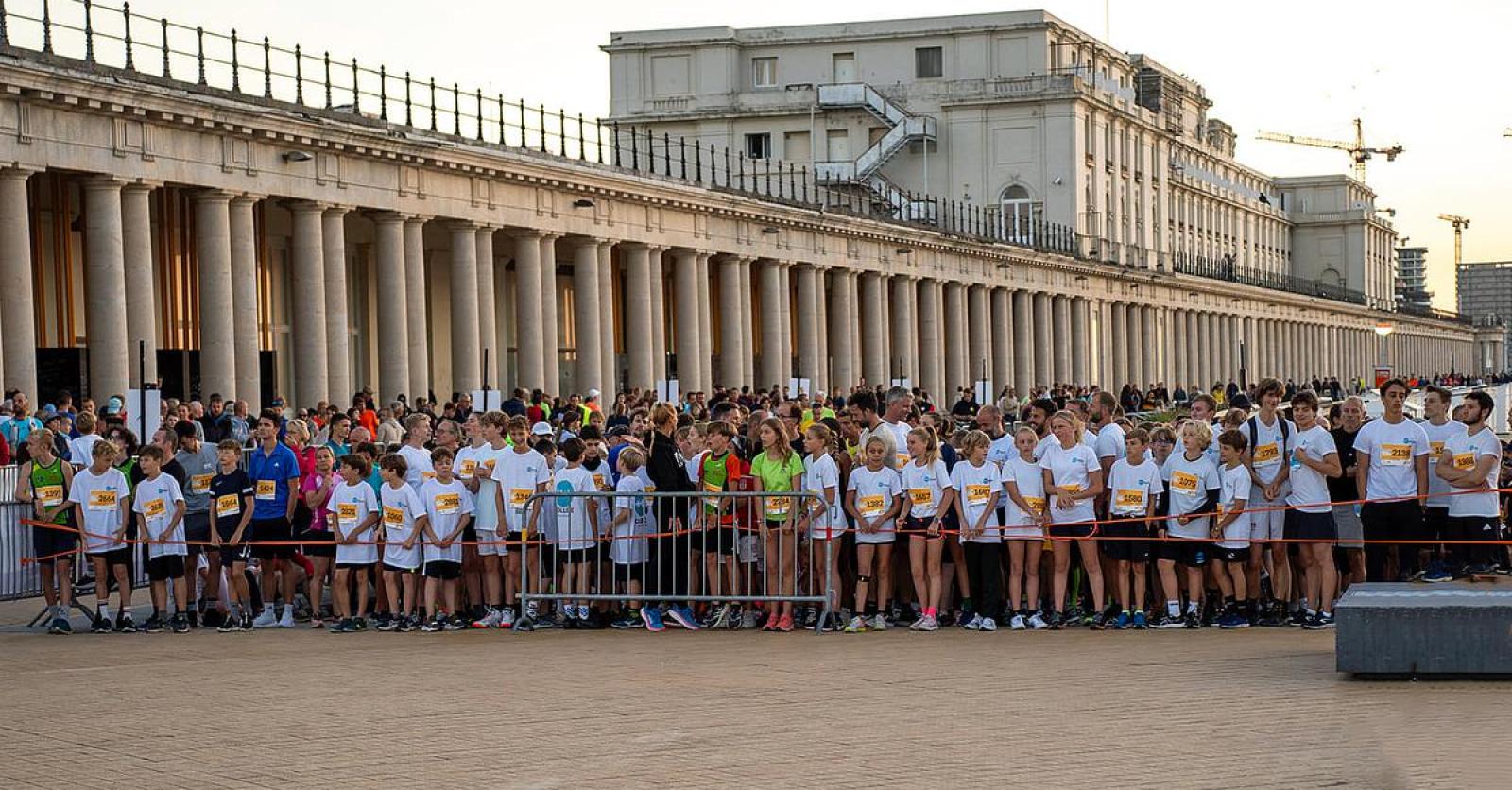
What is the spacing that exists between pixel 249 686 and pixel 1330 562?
9.31 meters

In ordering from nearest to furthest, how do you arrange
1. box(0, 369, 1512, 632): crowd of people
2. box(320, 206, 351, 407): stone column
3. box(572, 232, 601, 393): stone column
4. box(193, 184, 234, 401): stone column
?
box(0, 369, 1512, 632): crowd of people
box(193, 184, 234, 401): stone column
box(320, 206, 351, 407): stone column
box(572, 232, 601, 393): stone column

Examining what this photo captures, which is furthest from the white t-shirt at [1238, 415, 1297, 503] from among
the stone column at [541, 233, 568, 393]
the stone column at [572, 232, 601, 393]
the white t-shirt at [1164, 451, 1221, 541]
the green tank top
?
the stone column at [572, 232, 601, 393]

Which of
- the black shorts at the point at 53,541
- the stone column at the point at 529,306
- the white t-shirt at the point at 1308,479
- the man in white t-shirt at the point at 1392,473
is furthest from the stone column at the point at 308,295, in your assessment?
the man in white t-shirt at the point at 1392,473

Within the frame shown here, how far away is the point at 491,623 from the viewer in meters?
19.4

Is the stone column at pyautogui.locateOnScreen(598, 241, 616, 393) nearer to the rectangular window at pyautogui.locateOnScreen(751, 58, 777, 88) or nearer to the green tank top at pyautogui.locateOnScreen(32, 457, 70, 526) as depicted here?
the green tank top at pyautogui.locateOnScreen(32, 457, 70, 526)

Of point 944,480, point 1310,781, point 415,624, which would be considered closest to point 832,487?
point 944,480

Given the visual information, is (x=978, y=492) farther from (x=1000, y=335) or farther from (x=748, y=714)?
(x=1000, y=335)

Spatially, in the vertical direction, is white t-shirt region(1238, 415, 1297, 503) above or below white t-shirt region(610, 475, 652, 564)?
above

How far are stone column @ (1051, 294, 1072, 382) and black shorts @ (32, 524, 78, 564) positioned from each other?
7431cm

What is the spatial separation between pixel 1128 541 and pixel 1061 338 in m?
74.5

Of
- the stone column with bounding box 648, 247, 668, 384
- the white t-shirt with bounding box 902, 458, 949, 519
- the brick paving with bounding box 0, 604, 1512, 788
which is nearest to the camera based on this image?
the brick paving with bounding box 0, 604, 1512, 788

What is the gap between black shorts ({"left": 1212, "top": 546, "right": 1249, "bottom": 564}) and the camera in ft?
59.1

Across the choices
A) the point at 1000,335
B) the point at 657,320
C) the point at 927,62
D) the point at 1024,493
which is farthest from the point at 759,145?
the point at 1024,493

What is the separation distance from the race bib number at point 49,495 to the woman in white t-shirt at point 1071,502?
30.9 ft
